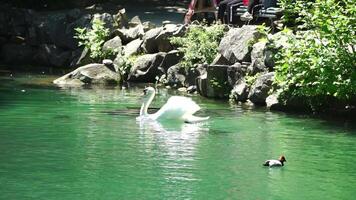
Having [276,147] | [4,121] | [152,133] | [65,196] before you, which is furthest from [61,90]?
[65,196]

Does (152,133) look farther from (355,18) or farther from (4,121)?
(355,18)

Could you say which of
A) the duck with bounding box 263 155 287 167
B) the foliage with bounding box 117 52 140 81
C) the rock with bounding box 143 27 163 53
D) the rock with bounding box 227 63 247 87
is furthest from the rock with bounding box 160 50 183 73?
the duck with bounding box 263 155 287 167

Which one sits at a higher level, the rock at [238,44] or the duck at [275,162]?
the rock at [238,44]

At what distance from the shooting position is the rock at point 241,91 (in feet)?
63.4

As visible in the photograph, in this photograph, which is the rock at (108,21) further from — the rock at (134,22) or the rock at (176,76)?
the rock at (176,76)

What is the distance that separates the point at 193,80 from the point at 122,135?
812cm

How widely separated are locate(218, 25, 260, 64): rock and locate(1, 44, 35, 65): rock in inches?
404

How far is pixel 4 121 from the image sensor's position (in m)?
15.5

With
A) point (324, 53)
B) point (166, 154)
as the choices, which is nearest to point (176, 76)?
point (324, 53)

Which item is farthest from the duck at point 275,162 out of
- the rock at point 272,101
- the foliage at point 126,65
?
the foliage at point 126,65

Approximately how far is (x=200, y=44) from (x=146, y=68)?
2448mm

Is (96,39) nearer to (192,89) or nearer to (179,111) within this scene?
(192,89)

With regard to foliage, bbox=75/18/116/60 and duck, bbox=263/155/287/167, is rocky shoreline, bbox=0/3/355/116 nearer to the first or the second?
foliage, bbox=75/18/116/60

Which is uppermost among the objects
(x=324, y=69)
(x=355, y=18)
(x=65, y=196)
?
(x=355, y=18)
